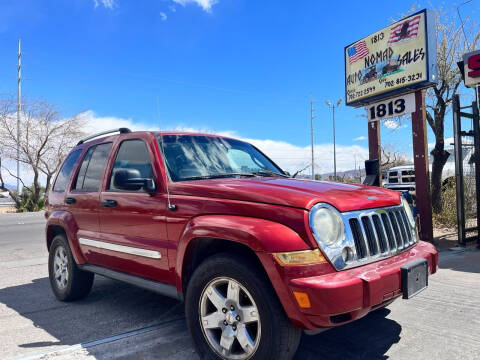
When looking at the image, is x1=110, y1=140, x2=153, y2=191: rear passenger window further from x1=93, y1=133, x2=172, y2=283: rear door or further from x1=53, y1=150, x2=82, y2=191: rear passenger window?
x1=53, y1=150, x2=82, y2=191: rear passenger window

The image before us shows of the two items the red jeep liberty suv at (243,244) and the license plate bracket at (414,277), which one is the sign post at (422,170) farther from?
the license plate bracket at (414,277)

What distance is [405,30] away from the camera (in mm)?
8078

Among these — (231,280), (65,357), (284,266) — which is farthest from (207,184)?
(65,357)

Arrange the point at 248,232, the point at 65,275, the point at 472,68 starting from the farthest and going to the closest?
the point at 472,68 → the point at 65,275 → the point at 248,232

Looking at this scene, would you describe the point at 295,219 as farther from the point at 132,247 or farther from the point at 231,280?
the point at 132,247

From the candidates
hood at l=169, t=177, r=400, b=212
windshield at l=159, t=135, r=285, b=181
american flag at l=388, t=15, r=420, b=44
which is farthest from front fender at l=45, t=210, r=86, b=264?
american flag at l=388, t=15, r=420, b=44

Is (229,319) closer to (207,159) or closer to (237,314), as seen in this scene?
(237,314)

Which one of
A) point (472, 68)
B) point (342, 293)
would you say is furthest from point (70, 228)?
point (472, 68)

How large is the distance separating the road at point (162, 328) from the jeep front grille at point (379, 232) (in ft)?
2.78

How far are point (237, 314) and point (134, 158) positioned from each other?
1966mm

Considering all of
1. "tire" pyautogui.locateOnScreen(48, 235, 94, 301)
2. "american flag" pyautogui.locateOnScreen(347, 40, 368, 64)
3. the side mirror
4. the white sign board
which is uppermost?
"american flag" pyautogui.locateOnScreen(347, 40, 368, 64)

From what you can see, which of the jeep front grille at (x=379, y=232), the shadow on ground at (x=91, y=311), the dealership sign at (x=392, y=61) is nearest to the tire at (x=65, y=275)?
the shadow on ground at (x=91, y=311)

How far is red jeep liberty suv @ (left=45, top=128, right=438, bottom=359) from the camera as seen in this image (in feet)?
8.00

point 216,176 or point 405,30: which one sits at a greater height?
point 405,30
